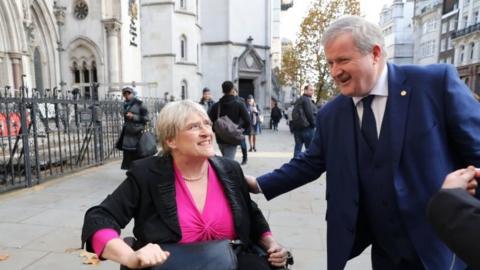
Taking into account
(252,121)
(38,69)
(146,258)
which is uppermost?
(38,69)

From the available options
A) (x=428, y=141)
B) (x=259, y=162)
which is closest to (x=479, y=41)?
(x=259, y=162)

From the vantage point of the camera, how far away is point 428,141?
164cm

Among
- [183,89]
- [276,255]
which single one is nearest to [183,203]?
[276,255]

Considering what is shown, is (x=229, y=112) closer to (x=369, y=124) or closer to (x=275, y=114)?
(x=369, y=124)

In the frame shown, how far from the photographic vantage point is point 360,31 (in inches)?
64.0

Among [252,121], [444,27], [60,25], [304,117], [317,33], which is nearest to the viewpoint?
[304,117]

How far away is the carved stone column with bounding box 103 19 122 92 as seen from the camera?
18.3 meters

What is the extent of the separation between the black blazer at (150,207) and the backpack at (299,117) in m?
6.38

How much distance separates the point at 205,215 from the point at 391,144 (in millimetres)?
1051

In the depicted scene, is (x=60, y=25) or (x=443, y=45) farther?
(x=443, y=45)

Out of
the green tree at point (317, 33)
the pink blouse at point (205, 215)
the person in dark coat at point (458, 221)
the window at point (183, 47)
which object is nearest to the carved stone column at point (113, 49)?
the window at point (183, 47)

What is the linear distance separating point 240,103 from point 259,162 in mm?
2784

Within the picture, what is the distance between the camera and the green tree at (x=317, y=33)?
20.4 meters

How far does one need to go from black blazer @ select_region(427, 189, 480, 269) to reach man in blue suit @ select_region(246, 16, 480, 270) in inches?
24.7
